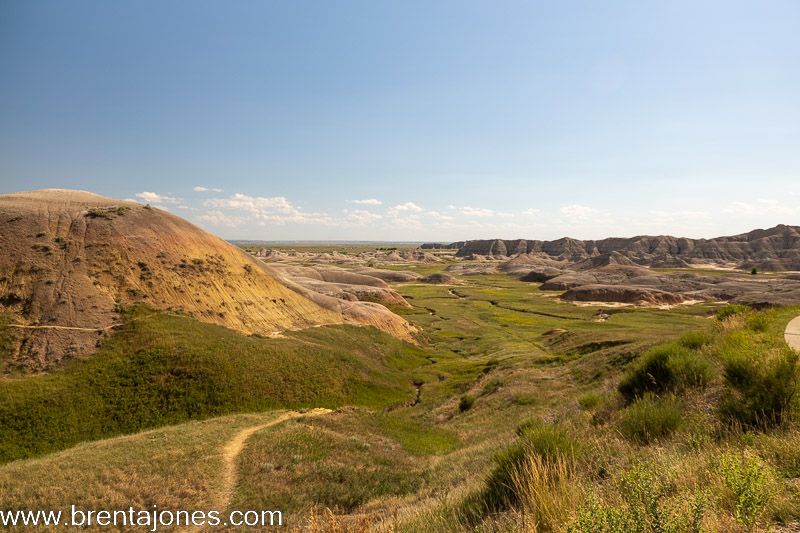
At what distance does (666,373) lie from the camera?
47.0ft

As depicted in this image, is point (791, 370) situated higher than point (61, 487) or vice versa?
Answer: point (791, 370)

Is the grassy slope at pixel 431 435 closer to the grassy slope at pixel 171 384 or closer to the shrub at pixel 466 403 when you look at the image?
the shrub at pixel 466 403

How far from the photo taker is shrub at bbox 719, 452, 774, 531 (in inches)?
180

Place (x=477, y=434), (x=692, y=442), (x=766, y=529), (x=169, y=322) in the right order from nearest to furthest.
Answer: (x=766, y=529)
(x=692, y=442)
(x=477, y=434)
(x=169, y=322)

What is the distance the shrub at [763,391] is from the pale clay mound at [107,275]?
3880 centimetres

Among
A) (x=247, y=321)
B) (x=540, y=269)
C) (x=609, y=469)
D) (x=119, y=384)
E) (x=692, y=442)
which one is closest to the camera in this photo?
(x=609, y=469)

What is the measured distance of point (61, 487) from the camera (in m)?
13.3

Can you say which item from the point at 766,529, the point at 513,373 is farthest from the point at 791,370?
the point at 513,373

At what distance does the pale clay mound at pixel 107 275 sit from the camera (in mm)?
30828

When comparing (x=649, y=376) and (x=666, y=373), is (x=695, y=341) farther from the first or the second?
(x=649, y=376)

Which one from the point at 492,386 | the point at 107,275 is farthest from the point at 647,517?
the point at 107,275

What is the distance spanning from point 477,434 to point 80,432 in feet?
81.5

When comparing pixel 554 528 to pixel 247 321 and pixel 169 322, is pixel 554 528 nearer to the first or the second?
pixel 169 322

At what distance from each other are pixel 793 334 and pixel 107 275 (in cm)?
5017
